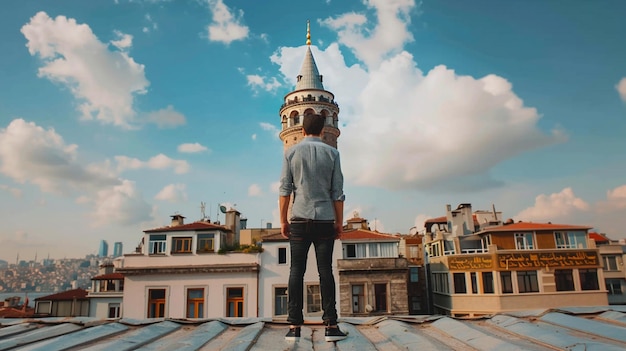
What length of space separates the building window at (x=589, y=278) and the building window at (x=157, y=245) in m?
33.6

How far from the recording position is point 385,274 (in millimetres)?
28984

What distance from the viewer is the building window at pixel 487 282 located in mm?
32688

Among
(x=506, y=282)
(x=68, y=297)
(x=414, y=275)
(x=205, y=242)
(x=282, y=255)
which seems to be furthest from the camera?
(x=414, y=275)

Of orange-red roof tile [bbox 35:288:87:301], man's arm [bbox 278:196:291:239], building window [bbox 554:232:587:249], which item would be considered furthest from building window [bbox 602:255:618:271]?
orange-red roof tile [bbox 35:288:87:301]

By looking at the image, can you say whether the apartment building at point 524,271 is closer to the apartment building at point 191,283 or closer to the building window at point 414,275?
the building window at point 414,275

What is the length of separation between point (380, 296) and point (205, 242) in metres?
13.6

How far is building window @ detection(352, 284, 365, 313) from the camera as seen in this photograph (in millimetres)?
28609

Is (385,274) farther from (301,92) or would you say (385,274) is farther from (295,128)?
(301,92)

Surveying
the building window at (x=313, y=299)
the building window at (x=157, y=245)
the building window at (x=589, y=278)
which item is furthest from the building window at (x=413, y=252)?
the building window at (x=157, y=245)

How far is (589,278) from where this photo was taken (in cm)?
3322

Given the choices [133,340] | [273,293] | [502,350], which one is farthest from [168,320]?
[273,293]

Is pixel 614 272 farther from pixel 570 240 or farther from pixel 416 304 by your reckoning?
pixel 416 304

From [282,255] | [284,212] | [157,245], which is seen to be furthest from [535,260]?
[284,212]

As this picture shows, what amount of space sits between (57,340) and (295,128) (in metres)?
41.7
